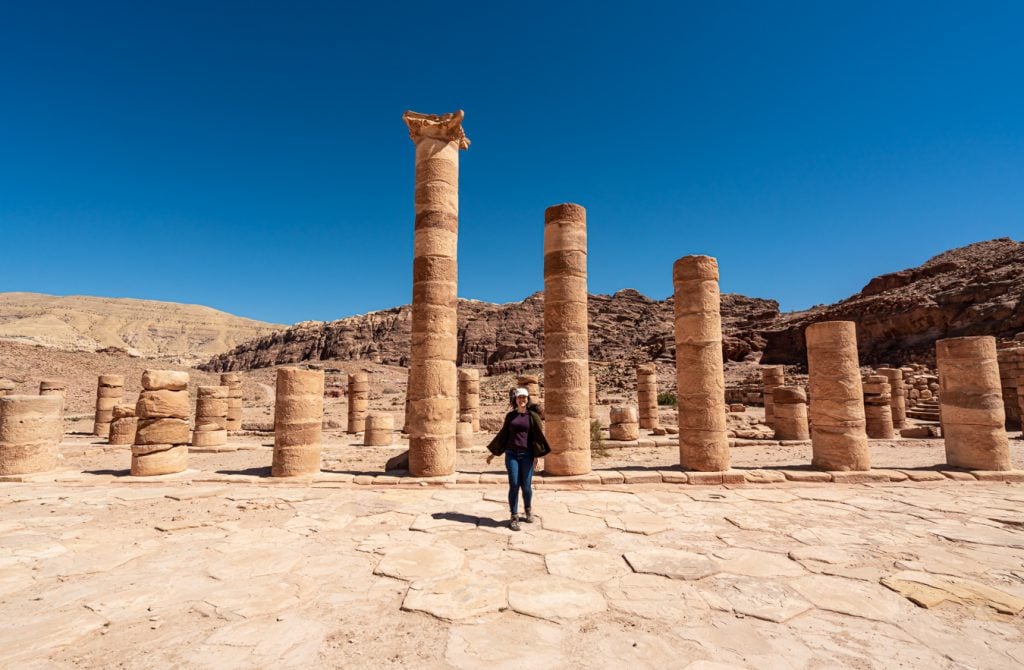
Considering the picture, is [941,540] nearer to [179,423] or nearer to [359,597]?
[359,597]

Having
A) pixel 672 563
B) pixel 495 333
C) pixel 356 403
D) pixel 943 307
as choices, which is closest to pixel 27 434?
pixel 356 403

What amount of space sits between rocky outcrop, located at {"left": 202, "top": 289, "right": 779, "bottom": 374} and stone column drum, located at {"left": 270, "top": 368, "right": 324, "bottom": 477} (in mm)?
60695

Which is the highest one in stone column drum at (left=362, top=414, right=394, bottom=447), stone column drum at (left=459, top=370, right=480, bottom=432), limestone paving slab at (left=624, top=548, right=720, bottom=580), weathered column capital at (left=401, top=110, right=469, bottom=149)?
weathered column capital at (left=401, top=110, right=469, bottom=149)

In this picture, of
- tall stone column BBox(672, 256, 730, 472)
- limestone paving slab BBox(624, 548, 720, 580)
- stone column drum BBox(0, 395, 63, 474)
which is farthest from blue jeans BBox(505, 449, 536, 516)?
stone column drum BBox(0, 395, 63, 474)

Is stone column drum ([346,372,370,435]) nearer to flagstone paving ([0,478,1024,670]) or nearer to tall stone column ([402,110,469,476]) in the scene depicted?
tall stone column ([402,110,469,476])

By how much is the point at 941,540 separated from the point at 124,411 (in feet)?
67.2

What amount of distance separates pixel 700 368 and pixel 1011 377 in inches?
569

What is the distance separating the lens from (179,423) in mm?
10023

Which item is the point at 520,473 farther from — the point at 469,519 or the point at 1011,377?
the point at 1011,377

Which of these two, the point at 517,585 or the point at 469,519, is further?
the point at 469,519

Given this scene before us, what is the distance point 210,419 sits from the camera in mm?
15844

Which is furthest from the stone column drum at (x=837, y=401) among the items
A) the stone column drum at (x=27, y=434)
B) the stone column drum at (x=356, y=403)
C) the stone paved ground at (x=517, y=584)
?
the stone column drum at (x=356, y=403)

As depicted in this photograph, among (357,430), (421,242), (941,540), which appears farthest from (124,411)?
(941,540)

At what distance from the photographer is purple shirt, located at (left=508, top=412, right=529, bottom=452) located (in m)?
6.07
